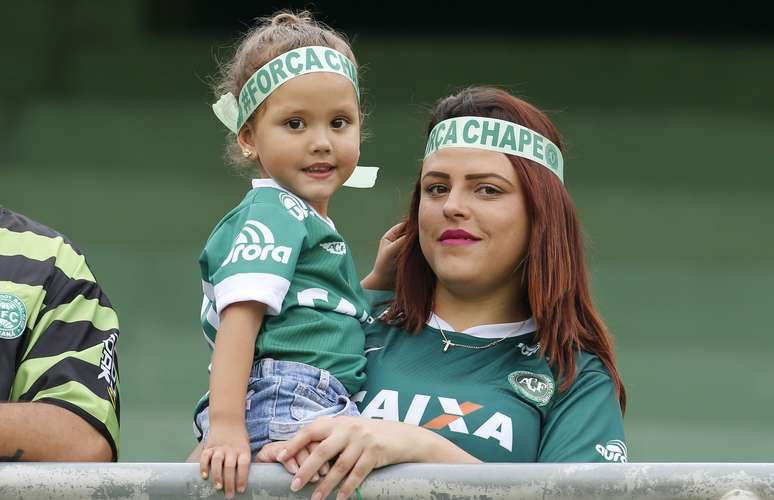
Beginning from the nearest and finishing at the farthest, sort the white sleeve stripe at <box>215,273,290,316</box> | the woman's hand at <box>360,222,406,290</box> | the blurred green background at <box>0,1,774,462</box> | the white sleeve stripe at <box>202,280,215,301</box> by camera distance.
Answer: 1. the white sleeve stripe at <box>215,273,290,316</box>
2. the white sleeve stripe at <box>202,280,215,301</box>
3. the woman's hand at <box>360,222,406,290</box>
4. the blurred green background at <box>0,1,774,462</box>

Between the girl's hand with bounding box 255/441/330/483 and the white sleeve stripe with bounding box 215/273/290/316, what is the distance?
20cm

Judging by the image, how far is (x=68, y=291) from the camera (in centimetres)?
208

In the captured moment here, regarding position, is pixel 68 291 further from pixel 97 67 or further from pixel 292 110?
pixel 97 67

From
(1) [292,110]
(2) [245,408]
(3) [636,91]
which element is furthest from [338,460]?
(3) [636,91]

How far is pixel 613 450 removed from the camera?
77.4 inches

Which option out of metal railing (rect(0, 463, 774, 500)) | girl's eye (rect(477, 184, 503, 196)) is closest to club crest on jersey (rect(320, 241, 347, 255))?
girl's eye (rect(477, 184, 503, 196))

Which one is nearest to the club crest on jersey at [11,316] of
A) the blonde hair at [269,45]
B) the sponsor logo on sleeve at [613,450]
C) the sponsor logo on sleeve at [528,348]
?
the blonde hair at [269,45]

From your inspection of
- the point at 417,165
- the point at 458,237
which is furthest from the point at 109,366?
the point at 417,165

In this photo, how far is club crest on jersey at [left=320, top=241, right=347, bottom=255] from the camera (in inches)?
80.0

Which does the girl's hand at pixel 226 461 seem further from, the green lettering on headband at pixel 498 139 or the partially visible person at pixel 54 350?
the green lettering on headband at pixel 498 139

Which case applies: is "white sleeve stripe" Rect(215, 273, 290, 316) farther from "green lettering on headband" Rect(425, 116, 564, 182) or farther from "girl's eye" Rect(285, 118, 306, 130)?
"green lettering on headband" Rect(425, 116, 564, 182)

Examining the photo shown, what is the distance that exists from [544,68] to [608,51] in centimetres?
37

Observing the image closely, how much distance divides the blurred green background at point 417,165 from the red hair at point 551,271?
2573mm

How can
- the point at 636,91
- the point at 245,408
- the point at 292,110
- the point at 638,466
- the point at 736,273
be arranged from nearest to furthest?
the point at 638,466
the point at 245,408
the point at 292,110
the point at 736,273
the point at 636,91
